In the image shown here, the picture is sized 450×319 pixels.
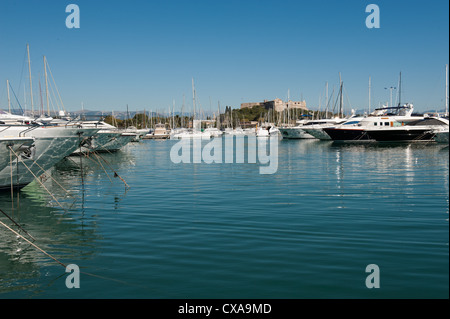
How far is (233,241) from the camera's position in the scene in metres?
10.2

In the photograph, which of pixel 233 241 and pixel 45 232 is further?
pixel 45 232

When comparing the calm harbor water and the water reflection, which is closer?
the calm harbor water

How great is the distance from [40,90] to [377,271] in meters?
40.7

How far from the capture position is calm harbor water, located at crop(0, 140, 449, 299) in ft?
24.3

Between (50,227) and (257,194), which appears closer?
(50,227)

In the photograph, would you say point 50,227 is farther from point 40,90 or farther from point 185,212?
point 40,90

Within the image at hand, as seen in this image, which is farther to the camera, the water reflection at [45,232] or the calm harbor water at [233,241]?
Result: the water reflection at [45,232]

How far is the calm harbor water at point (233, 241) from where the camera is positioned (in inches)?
292
